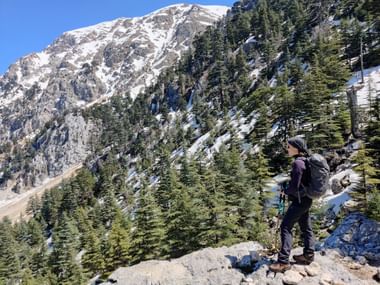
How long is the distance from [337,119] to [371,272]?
32.4 meters

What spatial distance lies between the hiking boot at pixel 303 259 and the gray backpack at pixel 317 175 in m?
1.72

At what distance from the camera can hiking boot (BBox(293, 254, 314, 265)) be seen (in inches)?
361

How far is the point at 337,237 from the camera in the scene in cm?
1141

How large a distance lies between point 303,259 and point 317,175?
225cm

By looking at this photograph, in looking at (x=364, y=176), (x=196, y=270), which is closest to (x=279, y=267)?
(x=196, y=270)

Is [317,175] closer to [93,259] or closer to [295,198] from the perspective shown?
[295,198]

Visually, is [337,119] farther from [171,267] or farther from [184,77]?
[184,77]

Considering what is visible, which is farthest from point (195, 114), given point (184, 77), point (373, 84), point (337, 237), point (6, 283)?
point (337, 237)

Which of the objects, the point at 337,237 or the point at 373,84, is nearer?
the point at 337,237

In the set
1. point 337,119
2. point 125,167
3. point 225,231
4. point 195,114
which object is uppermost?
point 337,119

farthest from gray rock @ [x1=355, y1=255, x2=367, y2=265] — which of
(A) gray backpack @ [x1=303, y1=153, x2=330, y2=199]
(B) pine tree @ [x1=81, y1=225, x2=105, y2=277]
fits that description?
(B) pine tree @ [x1=81, y1=225, x2=105, y2=277]

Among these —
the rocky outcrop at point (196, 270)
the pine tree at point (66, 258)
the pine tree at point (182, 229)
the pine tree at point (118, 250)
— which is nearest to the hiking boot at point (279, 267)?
the rocky outcrop at point (196, 270)

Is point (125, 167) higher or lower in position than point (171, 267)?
lower

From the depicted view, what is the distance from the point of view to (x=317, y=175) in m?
8.48
